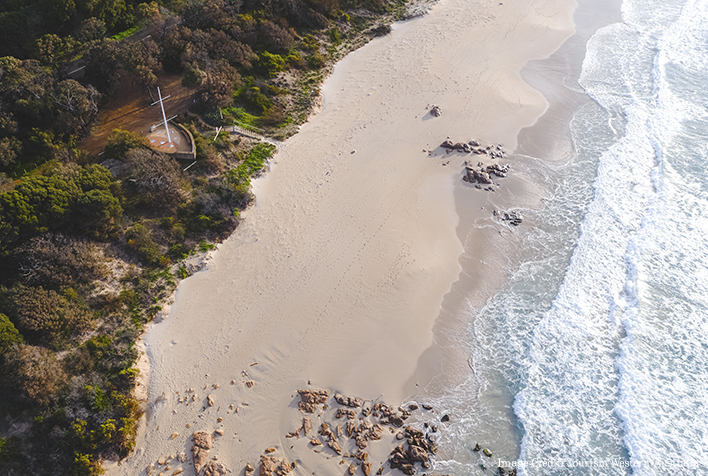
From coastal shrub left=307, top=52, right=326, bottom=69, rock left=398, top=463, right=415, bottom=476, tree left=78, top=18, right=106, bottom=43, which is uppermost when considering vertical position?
tree left=78, top=18, right=106, bottom=43

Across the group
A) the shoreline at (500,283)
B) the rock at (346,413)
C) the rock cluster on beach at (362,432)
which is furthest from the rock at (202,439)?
the shoreline at (500,283)

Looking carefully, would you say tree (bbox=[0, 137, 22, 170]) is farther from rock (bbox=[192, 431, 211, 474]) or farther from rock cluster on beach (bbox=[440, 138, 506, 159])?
rock cluster on beach (bbox=[440, 138, 506, 159])

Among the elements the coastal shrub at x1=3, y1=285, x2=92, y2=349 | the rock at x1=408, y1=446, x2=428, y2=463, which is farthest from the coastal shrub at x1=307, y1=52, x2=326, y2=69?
the rock at x1=408, y1=446, x2=428, y2=463

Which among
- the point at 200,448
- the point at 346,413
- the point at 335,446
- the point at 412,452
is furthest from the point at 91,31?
the point at 412,452

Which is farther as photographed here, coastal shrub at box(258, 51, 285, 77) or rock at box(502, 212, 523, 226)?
coastal shrub at box(258, 51, 285, 77)

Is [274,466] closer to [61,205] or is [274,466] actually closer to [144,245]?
[144,245]

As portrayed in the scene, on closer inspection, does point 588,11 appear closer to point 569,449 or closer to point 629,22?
point 629,22

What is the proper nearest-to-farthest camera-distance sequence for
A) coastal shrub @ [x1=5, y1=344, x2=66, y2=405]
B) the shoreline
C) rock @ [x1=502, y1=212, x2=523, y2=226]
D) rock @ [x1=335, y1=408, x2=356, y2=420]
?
coastal shrub @ [x1=5, y1=344, x2=66, y2=405], the shoreline, rock @ [x1=335, y1=408, x2=356, y2=420], rock @ [x1=502, y1=212, x2=523, y2=226]

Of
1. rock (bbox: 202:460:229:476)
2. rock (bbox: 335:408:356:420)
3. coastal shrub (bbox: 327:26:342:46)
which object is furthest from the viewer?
coastal shrub (bbox: 327:26:342:46)
